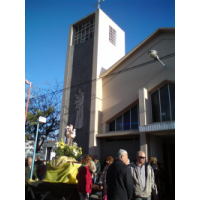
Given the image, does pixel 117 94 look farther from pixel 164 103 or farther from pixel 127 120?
pixel 164 103

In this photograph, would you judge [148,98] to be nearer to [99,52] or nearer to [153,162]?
[153,162]

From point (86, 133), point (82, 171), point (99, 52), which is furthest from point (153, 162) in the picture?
point (99, 52)

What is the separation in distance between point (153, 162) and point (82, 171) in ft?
12.2

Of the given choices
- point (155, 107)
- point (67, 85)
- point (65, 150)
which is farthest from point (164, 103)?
point (67, 85)

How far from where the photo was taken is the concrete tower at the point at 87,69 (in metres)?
13.9

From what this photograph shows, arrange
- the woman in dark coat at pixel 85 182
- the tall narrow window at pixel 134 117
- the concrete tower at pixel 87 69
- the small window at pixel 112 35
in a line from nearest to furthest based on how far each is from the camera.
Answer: the woman in dark coat at pixel 85 182 < the tall narrow window at pixel 134 117 < the concrete tower at pixel 87 69 < the small window at pixel 112 35

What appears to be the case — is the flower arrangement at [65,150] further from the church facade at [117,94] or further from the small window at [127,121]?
the small window at [127,121]

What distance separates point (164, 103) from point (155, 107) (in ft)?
2.02

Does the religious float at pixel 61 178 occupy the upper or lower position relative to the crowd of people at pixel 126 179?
lower

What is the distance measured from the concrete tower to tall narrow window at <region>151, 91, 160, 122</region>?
4042 mm

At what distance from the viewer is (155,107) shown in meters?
11.7

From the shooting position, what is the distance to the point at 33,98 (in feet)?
76.9

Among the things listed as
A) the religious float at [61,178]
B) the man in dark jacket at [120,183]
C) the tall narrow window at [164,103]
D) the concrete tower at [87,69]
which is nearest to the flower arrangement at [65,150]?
the religious float at [61,178]

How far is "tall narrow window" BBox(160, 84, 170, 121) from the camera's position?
1105 cm
